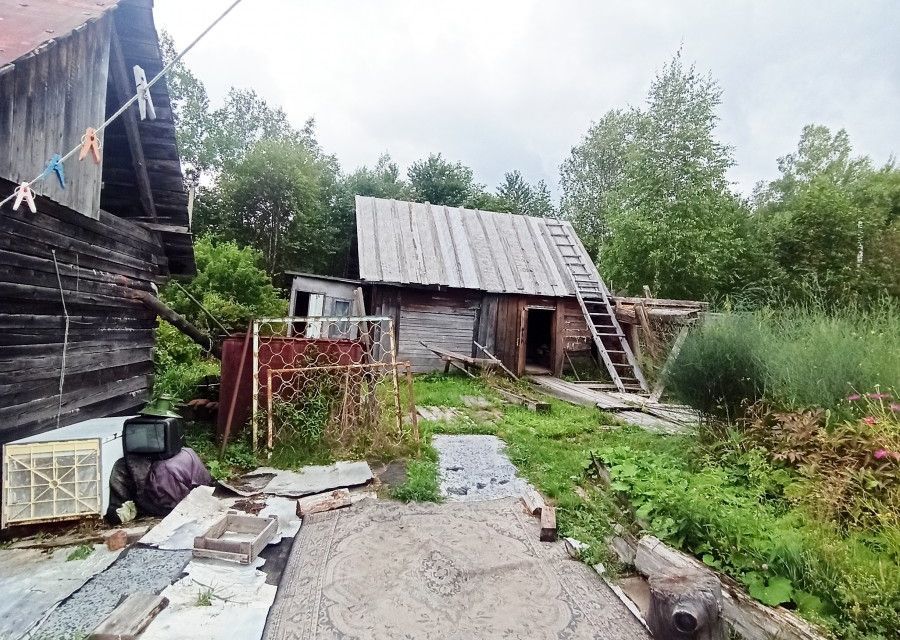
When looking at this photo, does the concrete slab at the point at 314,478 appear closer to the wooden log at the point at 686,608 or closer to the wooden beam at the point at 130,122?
the wooden log at the point at 686,608

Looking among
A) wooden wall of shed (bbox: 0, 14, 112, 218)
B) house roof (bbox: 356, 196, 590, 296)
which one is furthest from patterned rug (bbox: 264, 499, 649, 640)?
house roof (bbox: 356, 196, 590, 296)

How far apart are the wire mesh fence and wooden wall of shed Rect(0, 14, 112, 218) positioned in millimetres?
2204

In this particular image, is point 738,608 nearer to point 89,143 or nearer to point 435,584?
point 435,584

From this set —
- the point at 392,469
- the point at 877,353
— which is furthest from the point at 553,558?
the point at 877,353

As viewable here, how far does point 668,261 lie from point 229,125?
23.4m

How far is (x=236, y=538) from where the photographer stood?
133 inches

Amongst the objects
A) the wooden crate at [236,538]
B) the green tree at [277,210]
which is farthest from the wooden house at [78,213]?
the green tree at [277,210]

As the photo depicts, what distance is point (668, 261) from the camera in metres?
15.8

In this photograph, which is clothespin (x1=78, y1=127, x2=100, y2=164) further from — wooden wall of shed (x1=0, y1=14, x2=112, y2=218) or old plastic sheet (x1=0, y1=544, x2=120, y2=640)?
old plastic sheet (x1=0, y1=544, x2=120, y2=640)

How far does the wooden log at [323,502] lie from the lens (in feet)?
13.2

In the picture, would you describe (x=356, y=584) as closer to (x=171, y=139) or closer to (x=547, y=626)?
(x=547, y=626)

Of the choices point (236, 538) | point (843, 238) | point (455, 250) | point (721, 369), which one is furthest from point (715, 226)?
point (236, 538)

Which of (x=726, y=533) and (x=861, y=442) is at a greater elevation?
(x=861, y=442)

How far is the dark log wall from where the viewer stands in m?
11.2
